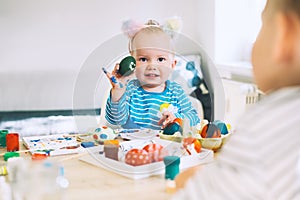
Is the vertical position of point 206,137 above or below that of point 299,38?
below

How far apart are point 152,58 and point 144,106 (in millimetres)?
136

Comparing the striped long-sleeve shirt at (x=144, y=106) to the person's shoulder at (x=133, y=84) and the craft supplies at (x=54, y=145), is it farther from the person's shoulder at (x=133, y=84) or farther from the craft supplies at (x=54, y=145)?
the craft supplies at (x=54, y=145)

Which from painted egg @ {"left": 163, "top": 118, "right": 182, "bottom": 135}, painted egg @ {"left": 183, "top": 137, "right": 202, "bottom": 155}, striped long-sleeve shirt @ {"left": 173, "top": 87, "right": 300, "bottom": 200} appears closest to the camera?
striped long-sleeve shirt @ {"left": 173, "top": 87, "right": 300, "bottom": 200}

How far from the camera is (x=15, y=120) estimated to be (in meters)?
3.22

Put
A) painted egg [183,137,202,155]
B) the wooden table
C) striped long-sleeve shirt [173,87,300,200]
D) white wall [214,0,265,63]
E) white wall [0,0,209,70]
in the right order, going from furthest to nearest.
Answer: white wall [0,0,209,70]
white wall [214,0,265,63]
painted egg [183,137,202,155]
the wooden table
striped long-sleeve shirt [173,87,300,200]

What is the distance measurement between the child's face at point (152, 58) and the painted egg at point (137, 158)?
283 mm

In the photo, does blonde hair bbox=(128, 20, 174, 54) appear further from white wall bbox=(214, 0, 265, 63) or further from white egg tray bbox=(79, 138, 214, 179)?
white wall bbox=(214, 0, 265, 63)

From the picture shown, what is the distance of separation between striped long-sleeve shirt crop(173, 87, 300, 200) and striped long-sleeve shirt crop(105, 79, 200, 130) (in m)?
0.73

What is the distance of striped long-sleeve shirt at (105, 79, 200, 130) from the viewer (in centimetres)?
123

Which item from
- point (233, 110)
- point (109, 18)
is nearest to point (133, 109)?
point (233, 110)

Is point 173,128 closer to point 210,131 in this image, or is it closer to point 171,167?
point 210,131

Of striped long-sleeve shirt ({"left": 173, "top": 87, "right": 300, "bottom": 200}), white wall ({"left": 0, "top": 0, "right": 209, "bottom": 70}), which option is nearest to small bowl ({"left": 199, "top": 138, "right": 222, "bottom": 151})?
striped long-sleeve shirt ({"left": 173, "top": 87, "right": 300, "bottom": 200})

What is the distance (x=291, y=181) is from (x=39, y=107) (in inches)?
120

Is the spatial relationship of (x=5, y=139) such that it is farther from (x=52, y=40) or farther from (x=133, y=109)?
(x=52, y=40)
